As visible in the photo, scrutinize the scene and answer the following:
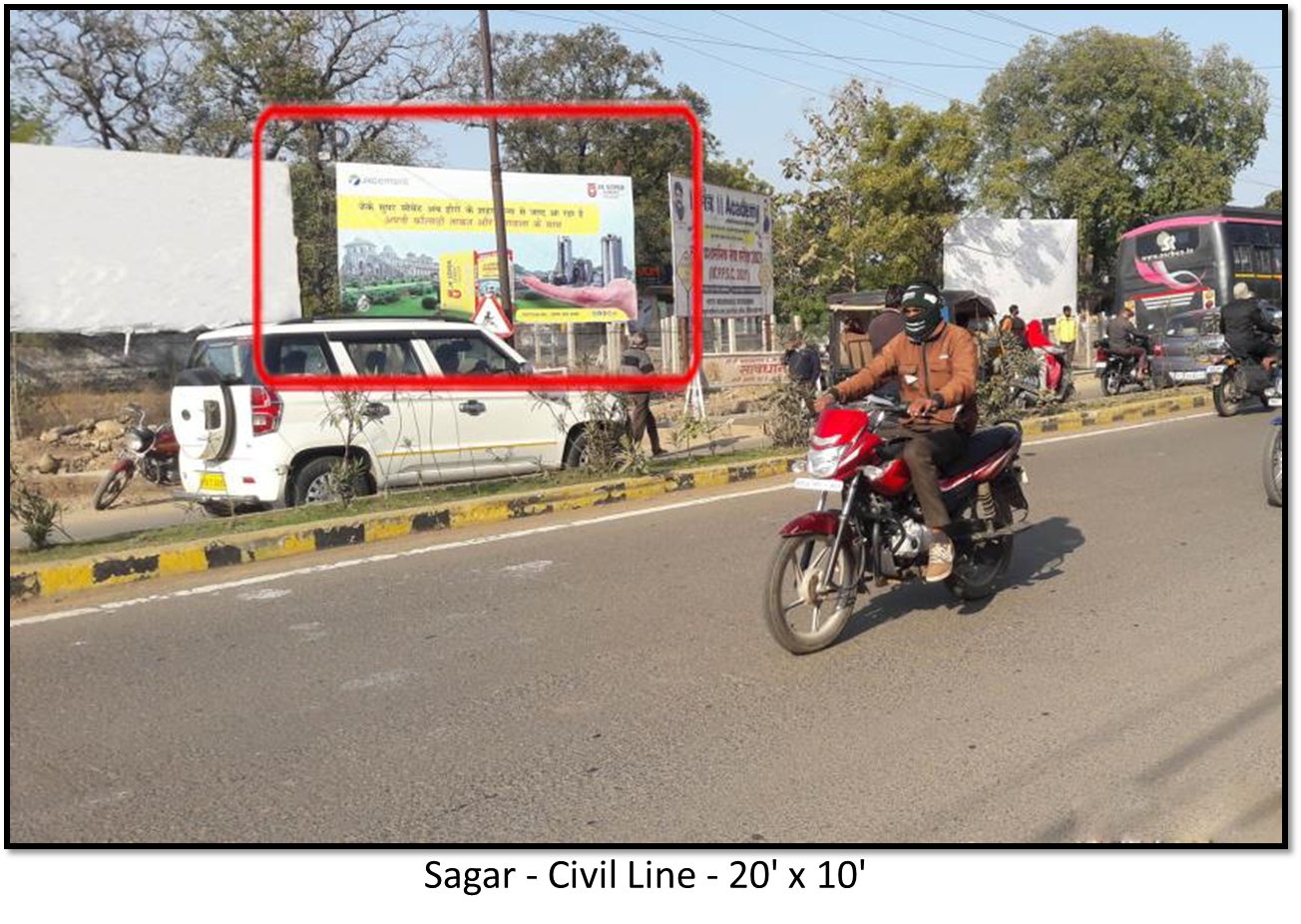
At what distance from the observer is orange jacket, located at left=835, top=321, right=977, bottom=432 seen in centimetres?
505

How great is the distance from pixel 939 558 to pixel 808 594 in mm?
623

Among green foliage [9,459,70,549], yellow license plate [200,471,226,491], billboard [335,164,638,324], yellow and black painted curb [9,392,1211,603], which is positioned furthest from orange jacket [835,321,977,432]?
billboard [335,164,638,324]

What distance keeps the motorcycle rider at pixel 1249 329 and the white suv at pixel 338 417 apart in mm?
6381

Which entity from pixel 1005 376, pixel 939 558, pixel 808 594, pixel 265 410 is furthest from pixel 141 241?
pixel 939 558

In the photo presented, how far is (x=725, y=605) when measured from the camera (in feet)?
18.7

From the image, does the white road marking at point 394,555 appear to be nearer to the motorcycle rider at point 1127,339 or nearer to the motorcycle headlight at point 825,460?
the motorcycle headlight at point 825,460

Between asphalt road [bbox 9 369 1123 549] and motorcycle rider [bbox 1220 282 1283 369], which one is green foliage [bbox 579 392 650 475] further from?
motorcycle rider [bbox 1220 282 1283 369]

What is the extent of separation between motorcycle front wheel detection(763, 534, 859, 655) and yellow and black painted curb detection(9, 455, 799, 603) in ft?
12.0


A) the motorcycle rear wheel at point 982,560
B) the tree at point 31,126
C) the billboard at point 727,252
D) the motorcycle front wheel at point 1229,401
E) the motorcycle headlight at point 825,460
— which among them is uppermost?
the tree at point 31,126

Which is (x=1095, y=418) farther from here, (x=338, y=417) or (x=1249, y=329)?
(x=1249, y=329)

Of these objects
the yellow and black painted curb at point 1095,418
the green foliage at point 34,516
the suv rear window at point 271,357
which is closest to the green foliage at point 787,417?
the yellow and black painted curb at point 1095,418

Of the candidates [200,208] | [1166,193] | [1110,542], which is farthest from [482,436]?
[200,208]

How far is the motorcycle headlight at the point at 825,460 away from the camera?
4758 mm

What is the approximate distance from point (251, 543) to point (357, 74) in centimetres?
947
